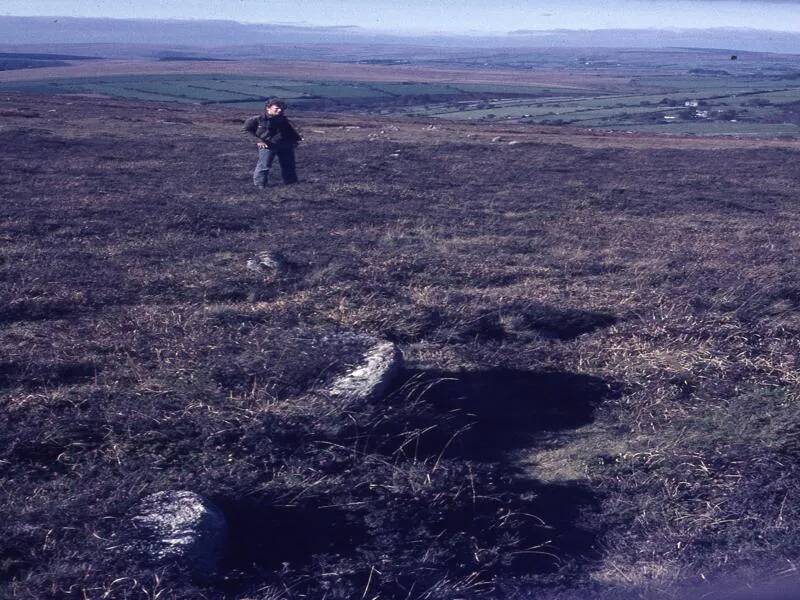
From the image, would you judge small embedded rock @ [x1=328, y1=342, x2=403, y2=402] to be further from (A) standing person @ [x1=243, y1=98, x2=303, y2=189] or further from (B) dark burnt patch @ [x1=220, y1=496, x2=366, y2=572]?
(A) standing person @ [x1=243, y1=98, x2=303, y2=189]

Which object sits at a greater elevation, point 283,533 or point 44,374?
point 44,374

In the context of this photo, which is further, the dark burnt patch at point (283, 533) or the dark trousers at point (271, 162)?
the dark trousers at point (271, 162)

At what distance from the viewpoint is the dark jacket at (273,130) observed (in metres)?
11.8

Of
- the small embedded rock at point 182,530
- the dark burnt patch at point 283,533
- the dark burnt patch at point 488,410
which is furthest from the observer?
the dark burnt patch at point 488,410

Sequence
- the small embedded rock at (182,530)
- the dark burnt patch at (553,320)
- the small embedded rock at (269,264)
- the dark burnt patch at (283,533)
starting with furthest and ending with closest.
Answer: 1. the small embedded rock at (269,264)
2. the dark burnt patch at (553,320)
3. the dark burnt patch at (283,533)
4. the small embedded rock at (182,530)

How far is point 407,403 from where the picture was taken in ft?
15.9

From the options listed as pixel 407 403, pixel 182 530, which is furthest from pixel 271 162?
pixel 182 530

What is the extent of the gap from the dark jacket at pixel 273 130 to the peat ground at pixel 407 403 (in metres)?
Result: 1.85

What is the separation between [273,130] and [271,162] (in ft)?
1.56

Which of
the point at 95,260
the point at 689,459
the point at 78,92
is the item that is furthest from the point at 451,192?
the point at 78,92

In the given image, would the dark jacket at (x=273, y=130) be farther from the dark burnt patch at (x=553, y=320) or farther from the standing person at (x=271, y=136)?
the dark burnt patch at (x=553, y=320)

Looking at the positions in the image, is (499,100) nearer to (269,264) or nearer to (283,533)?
(269,264)

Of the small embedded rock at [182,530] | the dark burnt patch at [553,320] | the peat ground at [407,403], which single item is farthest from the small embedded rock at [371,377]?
the dark burnt patch at [553,320]

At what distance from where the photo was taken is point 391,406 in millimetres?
4781
